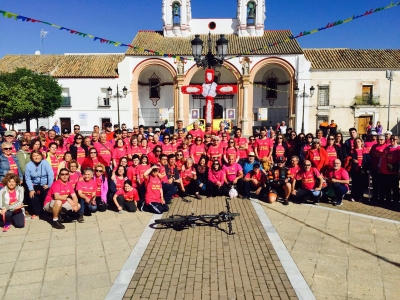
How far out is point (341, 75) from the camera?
26.2 metres

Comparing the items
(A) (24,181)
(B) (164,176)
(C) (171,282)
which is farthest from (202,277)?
(A) (24,181)

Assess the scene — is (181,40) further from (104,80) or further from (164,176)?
(164,176)

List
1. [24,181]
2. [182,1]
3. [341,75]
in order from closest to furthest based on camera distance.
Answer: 1. [24,181]
2. [341,75]
3. [182,1]

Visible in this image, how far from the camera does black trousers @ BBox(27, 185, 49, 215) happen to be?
6.96 metres

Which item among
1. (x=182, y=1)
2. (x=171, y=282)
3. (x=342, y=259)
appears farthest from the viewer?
(x=182, y=1)

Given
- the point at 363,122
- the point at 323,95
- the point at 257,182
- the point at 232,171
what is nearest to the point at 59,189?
the point at 232,171

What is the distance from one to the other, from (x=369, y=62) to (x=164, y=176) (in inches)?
976

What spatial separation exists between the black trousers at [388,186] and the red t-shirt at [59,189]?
7.35 metres

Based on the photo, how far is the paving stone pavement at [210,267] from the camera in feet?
13.8

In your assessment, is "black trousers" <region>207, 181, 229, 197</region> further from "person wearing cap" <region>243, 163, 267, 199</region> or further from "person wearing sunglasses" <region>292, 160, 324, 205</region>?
"person wearing sunglasses" <region>292, 160, 324, 205</region>

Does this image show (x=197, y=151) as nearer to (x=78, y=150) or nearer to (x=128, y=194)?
(x=128, y=194)

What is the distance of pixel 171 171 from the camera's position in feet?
27.8

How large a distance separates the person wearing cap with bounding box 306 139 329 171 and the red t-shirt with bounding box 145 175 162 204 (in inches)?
160

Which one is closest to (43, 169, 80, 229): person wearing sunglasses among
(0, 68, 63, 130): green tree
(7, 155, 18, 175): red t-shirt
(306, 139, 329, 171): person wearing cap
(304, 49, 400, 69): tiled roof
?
(7, 155, 18, 175): red t-shirt
